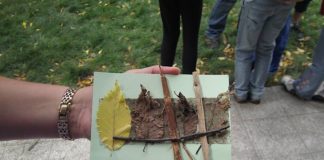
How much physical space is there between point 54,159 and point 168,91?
2.10 meters

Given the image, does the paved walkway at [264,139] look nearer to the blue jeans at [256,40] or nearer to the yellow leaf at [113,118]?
the blue jeans at [256,40]

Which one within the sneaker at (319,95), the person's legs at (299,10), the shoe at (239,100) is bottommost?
the shoe at (239,100)

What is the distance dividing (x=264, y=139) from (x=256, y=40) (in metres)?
0.87

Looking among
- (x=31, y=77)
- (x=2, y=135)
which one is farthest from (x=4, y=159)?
(x=2, y=135)

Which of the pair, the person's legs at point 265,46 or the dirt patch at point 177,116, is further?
the person's legs at point 265,46

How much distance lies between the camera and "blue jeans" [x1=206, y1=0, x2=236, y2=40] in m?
4.36

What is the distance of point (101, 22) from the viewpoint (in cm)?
508

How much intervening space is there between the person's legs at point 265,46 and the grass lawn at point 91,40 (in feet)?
1.53

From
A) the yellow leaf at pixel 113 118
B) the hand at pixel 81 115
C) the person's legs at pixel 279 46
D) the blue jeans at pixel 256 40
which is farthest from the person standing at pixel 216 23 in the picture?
the yellow leaf at pixel 113 118

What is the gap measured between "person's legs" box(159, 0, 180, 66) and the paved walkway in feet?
2.68

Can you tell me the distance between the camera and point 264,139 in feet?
11.4

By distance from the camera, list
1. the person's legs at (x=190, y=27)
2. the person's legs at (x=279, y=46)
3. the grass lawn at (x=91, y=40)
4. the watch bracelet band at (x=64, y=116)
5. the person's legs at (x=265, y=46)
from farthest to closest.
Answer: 1. the grass lawn at (x=91, y=40)
2. the person's legs at (x=279, y=46)
3. the person's legs at (x=265, y=46)
4. the person's legs at (x=190, y=27)
5. the watch bracelet band at (x=64, y=116)

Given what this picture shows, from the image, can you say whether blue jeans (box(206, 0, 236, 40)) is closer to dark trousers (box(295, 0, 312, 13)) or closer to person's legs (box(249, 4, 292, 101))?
dark trousers (box(295, 0, 312, 13))

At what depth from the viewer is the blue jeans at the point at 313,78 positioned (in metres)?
3.66
